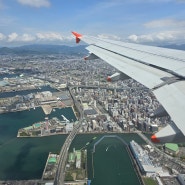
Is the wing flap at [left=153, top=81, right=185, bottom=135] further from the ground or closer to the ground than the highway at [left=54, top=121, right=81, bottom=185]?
further from the ground

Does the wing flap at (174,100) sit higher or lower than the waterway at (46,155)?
higher

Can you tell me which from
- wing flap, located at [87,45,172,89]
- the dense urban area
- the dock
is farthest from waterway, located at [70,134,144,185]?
wing flap, located at [87,45,172,89]

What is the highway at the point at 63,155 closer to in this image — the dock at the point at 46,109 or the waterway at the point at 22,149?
the waterway at the point at 22,149

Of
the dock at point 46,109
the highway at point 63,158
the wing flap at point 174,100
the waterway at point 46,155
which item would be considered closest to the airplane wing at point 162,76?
the wing flap at point 174,100

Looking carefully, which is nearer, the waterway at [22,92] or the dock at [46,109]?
the dock at [46,109]

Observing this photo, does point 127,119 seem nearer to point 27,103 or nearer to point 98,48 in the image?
point 27,103

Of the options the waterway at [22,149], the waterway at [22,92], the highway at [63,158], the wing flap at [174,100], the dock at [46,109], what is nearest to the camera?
the wing flap at [174,100]

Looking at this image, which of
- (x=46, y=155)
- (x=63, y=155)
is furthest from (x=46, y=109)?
(x=63, y=155)

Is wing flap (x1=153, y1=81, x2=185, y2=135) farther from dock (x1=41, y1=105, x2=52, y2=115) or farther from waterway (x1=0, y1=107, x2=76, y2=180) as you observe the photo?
dock (x1=41, y1=105, x2=52, y2=115)

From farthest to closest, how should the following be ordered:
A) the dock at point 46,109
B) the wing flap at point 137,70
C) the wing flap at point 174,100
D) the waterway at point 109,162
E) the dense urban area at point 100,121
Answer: the dock at point 46,109 < the dense urban area at point 100,121 < the waterway at point 109,162 < the wing flap at point 137,70 < the wing flap at point 174,100
